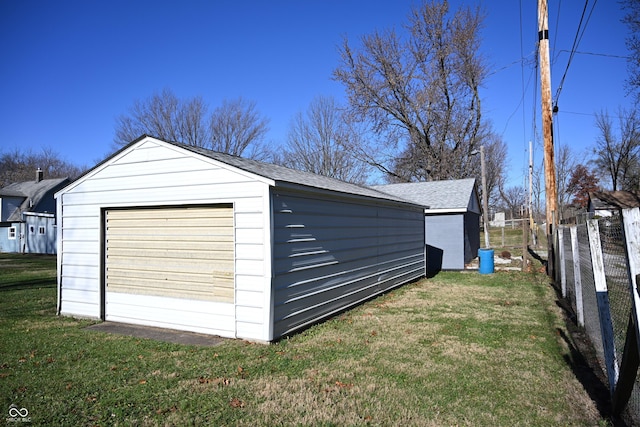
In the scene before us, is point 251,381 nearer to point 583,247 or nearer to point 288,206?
point 288,206

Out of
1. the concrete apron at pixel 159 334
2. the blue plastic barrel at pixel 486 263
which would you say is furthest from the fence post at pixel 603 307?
the blue plastic barrel at pixel 486 263

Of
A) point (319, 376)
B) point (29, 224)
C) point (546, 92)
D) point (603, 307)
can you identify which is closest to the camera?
point (603, 307)

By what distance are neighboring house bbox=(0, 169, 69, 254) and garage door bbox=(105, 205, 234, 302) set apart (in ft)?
Result: 75.7

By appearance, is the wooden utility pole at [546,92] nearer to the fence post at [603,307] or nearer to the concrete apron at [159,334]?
the fence post at [603,307]

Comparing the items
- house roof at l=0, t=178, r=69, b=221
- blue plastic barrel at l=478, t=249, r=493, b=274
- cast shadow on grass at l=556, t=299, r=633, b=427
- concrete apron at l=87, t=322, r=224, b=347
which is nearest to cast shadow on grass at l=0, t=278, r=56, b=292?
concrete apron at l=87, t=322, r=224, b=347

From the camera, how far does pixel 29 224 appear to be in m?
27.2

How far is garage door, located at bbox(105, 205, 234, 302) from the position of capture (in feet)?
21.0

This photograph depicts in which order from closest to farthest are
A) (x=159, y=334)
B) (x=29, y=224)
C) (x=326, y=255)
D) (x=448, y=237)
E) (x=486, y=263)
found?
(x=159, y=334) < (x=326, y=255) < (x=486, y=263) < (x=448, y=237) < (x=29, y=224)

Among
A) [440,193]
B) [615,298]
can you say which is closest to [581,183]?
[440,193]

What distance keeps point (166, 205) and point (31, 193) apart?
118 ft

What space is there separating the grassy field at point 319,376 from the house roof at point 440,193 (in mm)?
8186

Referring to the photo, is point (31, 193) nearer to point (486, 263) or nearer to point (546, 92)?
point (486, 263)

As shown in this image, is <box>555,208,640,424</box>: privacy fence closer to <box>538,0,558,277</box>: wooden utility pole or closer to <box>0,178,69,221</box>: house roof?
<box>538,0,558,277</box>: wooden utility pole

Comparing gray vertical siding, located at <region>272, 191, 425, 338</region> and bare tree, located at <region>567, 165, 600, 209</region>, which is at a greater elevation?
bare tree, located at <region>567, 165, 600, 209</region>
